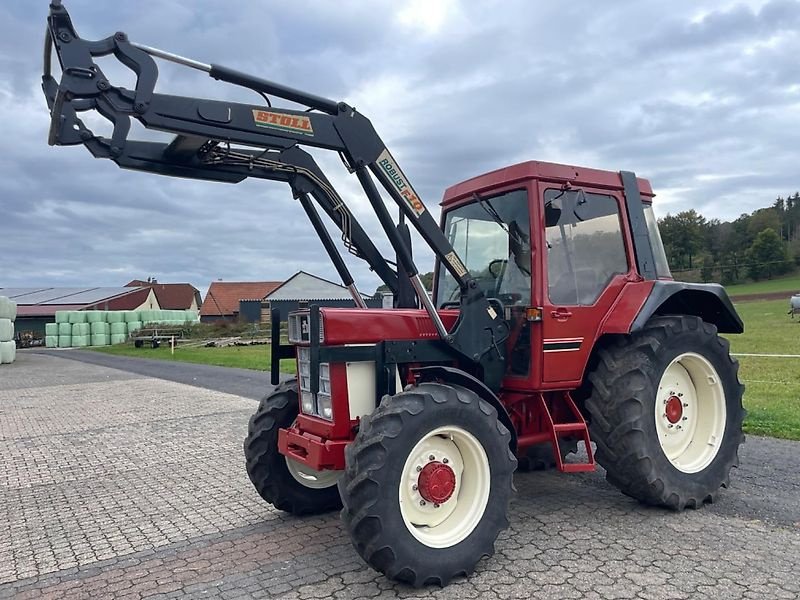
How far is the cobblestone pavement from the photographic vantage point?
3.71 meters

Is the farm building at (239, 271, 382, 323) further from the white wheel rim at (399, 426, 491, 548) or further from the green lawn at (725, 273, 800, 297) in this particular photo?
the white wheel rim at (399, 426, 491, 548)

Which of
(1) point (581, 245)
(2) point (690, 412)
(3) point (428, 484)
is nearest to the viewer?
(3) point (428, 484)

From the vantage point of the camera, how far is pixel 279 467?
4.98 metres

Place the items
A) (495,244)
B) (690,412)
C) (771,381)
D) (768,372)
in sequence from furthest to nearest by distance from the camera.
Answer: (768,372)
(771,381)
(690,412)
(495,244)

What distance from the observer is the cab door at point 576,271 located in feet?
15.5

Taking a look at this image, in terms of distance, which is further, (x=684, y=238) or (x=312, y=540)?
(x=684, y=238)

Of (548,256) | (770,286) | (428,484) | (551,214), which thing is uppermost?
(770,286)

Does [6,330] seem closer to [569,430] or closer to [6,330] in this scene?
[6,330]

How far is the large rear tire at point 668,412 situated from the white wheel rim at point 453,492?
1174mm

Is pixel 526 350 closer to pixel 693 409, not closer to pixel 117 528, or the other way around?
pixel 693 409

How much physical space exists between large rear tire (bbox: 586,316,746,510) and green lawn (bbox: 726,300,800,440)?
280 centimetres

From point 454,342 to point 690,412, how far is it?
226cm

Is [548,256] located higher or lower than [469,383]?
higher

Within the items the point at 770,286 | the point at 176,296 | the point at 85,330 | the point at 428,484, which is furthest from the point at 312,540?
the point at 176,296
